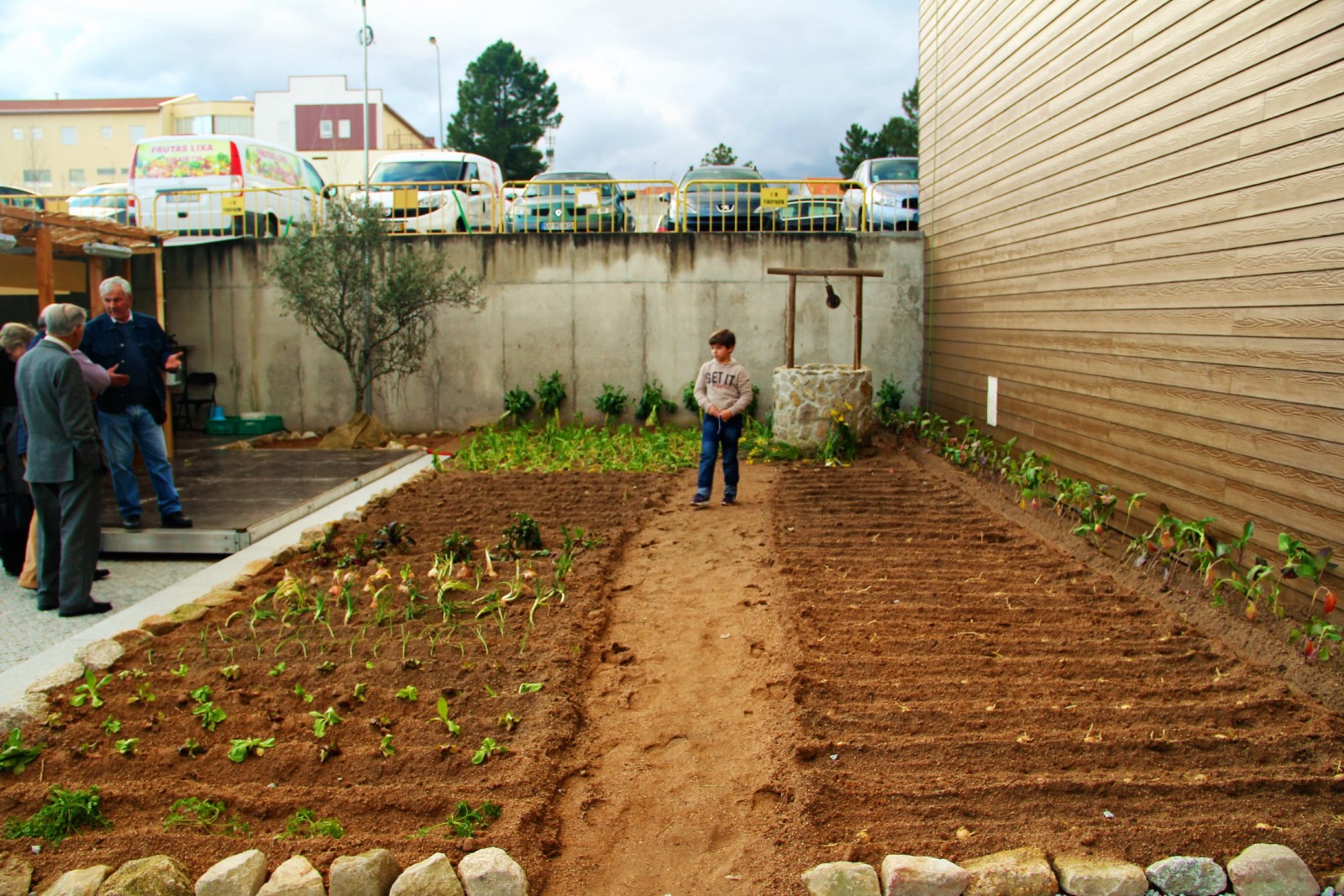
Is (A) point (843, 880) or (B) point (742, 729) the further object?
(B) point (742, 729)

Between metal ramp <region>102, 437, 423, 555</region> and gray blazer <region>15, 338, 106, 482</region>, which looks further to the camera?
metal ramp <region>102, 437, 423, 555</region>

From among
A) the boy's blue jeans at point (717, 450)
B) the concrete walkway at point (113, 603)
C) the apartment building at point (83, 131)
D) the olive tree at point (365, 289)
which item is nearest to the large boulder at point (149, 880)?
the concrete walkway at point (113, 603)

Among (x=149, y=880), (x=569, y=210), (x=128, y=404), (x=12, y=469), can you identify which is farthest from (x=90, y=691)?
(x=569, y=210)

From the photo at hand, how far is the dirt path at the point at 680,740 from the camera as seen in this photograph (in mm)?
2885

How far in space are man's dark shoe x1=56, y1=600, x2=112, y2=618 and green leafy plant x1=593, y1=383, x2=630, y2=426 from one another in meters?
7.66

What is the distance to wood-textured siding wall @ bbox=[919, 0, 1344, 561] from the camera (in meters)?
4.62

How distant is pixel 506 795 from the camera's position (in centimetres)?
317

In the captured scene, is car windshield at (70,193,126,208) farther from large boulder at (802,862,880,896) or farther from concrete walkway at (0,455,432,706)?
large boulder at (802,862,880,896)

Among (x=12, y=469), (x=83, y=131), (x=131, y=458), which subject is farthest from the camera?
(x=83, y=131)

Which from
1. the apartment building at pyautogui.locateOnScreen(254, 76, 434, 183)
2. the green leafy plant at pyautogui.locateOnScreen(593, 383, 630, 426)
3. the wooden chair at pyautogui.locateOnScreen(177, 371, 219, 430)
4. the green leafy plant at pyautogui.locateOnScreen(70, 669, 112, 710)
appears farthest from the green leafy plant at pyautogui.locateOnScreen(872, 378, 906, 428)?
the apartment building at pyautogui.locateOnScreen(254, 76, 434, 183)

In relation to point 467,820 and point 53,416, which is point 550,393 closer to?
point 53,416

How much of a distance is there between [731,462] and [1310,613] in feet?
14.2

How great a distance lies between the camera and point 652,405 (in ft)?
41.2

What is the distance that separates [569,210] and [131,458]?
8.21 meters
